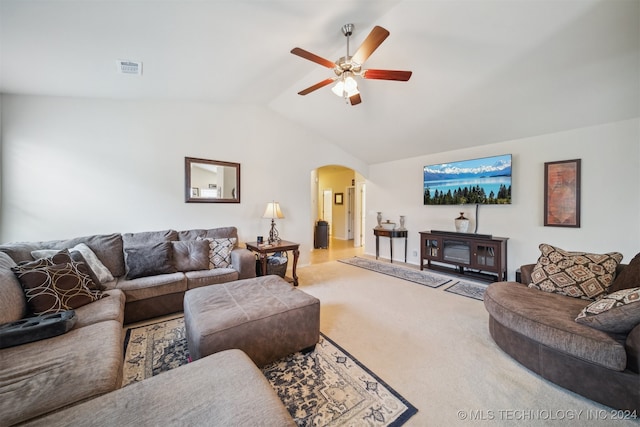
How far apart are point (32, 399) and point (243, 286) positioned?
140 cm

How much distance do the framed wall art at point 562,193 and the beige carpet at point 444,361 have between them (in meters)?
1.69

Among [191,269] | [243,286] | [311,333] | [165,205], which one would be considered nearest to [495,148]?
[311,333]

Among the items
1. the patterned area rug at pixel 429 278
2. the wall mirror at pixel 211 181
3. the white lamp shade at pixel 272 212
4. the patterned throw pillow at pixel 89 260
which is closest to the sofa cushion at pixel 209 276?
the patterned throw pillow at pixel 89 260

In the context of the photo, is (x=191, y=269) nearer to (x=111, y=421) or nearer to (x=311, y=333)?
(x=311, y=333)

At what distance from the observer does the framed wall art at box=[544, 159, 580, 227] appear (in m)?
3.15

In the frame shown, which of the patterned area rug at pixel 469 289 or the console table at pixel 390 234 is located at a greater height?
the console table at pixel 390 234

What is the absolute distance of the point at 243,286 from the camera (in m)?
2.31

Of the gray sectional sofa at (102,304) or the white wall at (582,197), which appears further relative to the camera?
the white wall at (582,197)

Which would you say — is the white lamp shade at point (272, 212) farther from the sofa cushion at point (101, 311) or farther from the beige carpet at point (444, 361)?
the sofa cushion at point (101, 311)

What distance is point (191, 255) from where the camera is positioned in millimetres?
3018

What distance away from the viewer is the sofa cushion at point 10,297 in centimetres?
150

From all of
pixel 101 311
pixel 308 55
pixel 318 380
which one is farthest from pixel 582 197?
pixel 101 311

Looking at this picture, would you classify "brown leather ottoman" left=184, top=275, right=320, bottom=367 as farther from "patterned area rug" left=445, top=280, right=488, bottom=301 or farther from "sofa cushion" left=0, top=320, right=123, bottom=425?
"patterned area rug" left=445, top=280, right=488, bottom=301

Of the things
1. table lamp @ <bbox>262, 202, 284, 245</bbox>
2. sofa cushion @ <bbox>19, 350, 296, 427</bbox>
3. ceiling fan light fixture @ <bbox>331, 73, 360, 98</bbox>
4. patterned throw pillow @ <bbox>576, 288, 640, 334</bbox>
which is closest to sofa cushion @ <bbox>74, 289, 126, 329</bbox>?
sofa cushion @ <bbox>19, 350, 296, 427</bbox>
